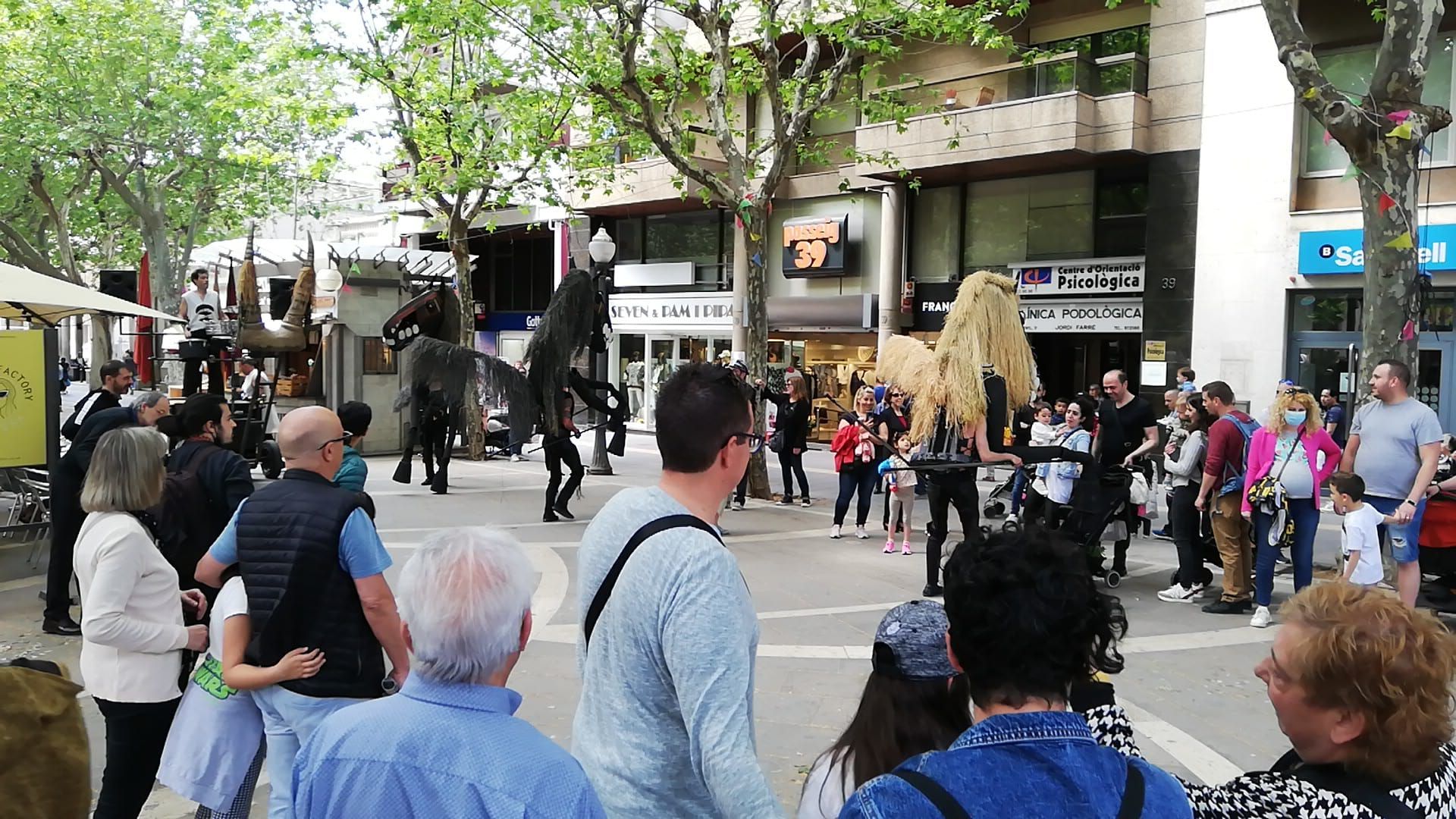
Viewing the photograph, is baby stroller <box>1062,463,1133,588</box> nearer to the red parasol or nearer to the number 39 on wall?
the number 39 on wall

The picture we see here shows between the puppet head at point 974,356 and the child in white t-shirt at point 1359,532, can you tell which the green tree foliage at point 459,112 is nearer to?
the puppet head at point 974,356

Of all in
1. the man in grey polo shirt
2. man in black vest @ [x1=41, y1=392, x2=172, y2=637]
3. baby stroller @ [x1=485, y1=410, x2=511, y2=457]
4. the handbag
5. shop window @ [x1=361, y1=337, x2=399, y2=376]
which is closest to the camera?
man in black vest @ [x1=41, y1=392, x2=172, y2=637]

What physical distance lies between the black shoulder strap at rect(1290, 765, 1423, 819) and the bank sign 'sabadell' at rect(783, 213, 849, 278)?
20608 mm

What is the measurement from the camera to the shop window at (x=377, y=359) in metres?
19.5

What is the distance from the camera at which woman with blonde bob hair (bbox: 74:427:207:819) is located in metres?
3.55

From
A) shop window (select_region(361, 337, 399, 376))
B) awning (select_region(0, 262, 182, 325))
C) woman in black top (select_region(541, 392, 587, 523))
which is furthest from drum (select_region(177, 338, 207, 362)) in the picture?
woman in black top (select_region(541, 392, 587, 523))

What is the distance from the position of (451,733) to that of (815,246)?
2144cm

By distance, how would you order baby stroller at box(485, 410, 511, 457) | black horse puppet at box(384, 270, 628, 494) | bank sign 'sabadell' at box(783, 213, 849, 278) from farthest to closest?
bank sign 'sabadell' at box(783, 213, 849, 278) → baby stroller at box(485, 410, 511, 457) → black horse puppet at box(384, 270, 628, 494)

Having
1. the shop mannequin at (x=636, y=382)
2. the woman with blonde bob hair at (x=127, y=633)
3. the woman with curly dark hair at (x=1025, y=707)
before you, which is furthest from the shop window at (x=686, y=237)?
the woman with curly dark hair at (x=1025, y=707)

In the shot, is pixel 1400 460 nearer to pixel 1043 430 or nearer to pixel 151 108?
pixel 1043 430

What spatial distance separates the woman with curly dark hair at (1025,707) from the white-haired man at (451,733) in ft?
1.89

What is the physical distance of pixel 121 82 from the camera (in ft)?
73.5

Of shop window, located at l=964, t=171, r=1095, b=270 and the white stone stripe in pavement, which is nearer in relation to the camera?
the white stone stripe in pavement

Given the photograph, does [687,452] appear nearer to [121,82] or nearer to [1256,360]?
[1256,360]
